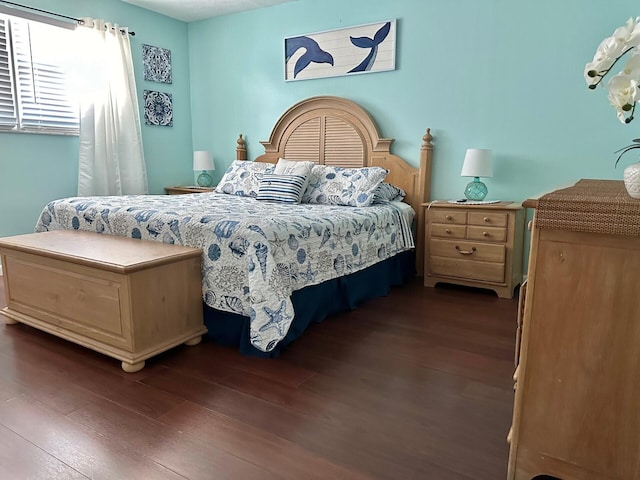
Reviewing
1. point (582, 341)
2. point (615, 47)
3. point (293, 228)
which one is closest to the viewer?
point (615, 47)

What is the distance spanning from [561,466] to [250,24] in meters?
4.57

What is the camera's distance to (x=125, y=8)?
434 centimetres

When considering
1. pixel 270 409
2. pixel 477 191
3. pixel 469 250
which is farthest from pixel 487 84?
pixel 270 409

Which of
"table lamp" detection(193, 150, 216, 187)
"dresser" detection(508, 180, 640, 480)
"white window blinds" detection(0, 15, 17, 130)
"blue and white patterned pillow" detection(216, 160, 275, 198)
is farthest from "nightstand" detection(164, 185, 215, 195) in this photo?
"dresser" detection(508, 180, 640, 480)

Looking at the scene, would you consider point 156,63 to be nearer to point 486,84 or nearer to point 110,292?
point 486,84

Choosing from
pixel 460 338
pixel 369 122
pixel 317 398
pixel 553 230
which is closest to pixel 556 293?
pixel 553 230

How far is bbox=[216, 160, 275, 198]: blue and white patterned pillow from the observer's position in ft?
12.7

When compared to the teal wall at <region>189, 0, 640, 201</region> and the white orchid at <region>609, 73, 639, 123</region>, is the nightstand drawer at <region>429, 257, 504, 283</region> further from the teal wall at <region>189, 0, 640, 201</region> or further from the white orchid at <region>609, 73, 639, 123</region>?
the white orchid at <region>609, 73, 639, 123</region>

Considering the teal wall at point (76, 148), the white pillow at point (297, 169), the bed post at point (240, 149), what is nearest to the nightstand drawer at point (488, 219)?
the white pillow at point (297, 169)

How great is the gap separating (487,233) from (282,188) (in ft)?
5.11

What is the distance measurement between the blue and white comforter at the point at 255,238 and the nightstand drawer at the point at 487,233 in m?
0.63

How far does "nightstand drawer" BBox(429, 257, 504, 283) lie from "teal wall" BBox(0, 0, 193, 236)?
309 centimetres

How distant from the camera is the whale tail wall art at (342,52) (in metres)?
3.84

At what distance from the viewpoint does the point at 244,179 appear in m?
3.97
